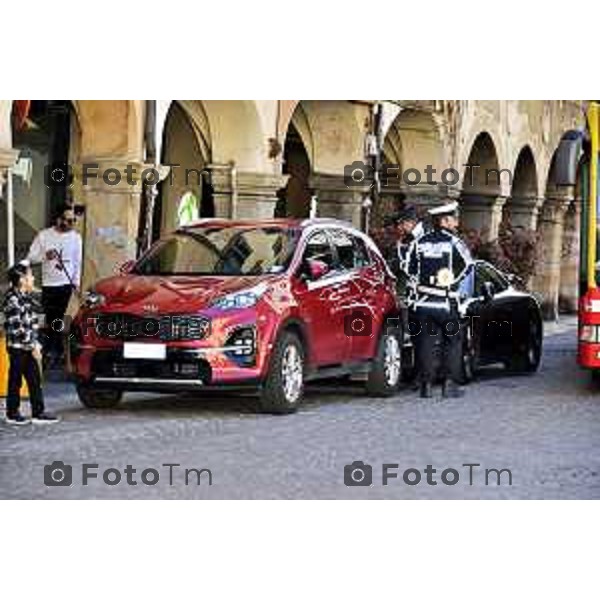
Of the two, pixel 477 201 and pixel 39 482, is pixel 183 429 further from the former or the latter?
pixel 477 201

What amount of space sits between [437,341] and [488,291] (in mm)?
405

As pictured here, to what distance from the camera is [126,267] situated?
11.4 metres

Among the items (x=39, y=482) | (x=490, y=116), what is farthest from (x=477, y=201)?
(x=39, y=482)

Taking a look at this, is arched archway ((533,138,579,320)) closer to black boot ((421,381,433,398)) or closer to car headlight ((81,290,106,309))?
black boot ((421,381,433,398))

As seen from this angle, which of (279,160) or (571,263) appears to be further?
(279,160)

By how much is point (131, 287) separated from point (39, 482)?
53.8 inches

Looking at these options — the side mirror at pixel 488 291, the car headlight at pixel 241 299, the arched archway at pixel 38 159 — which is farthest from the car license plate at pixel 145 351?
the side mirror at pixel 488 291

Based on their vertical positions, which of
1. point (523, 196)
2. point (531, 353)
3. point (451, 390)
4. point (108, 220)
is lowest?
point (451, 390)

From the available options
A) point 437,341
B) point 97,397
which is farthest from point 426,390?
point 97,397

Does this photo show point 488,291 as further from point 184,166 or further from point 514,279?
point 184,166

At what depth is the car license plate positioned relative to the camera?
11.0m

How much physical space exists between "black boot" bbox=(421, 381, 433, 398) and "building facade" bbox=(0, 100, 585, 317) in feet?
3.04

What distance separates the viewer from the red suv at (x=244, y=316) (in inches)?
436
